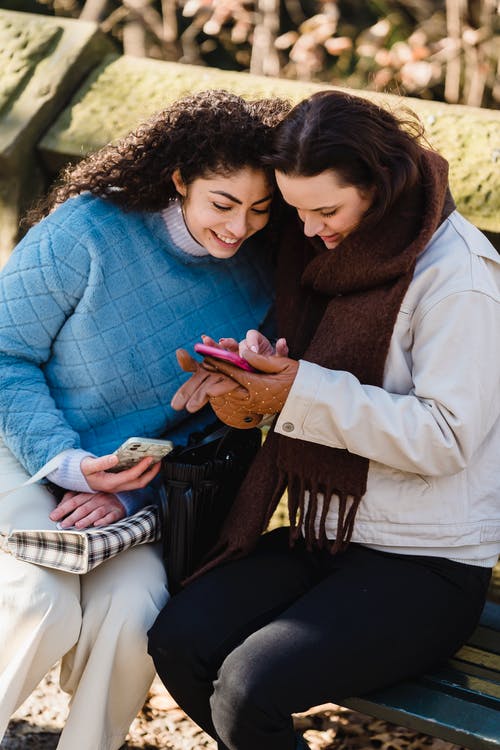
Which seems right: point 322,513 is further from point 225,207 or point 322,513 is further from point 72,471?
point 225,207

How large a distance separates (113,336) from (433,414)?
3.00 ft

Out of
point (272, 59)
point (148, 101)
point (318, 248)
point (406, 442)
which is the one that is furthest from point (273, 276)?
point (272, 59)

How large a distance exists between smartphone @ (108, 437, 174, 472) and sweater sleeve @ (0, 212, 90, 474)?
19 centimetres

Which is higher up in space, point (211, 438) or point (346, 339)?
point (346, 339)

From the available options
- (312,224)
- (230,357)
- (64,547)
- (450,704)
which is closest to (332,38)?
(312,224)

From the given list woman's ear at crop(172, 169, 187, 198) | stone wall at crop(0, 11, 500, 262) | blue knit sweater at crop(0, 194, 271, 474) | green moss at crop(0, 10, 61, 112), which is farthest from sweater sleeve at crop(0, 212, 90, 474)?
green moss at crop(0, 10, 61, 112)

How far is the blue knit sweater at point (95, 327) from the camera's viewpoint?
9.06 feet

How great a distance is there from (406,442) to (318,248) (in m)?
0.60

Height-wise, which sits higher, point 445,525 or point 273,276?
point 273,276

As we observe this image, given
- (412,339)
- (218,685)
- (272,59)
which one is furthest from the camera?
(272,59)

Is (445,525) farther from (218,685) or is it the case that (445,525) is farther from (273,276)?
(273,276)

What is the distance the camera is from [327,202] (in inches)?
97.0

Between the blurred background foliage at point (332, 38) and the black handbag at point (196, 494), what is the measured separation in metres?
1.87

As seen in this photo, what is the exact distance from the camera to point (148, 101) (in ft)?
12.3
